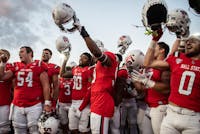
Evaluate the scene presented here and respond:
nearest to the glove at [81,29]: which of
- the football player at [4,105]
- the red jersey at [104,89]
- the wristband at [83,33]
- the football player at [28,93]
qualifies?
the wristband at [83,33]

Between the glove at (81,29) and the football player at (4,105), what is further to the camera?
the football player at (4,105)

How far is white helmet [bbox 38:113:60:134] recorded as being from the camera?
5.89m

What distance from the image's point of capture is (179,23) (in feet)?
15.7

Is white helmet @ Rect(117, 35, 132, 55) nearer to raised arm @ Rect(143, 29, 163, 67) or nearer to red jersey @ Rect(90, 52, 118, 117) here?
red jersey @ Rect(90, 52, 118, 117)

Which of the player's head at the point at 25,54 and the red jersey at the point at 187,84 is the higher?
the player's head at the point at 25,54

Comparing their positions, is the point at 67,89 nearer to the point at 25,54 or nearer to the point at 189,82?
the point at 25,54

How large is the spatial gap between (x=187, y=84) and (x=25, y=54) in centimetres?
360

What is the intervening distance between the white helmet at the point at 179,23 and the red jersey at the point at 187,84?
710 millimetres

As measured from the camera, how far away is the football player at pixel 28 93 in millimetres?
6164

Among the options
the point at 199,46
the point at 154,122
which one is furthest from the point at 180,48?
the point at 154,122

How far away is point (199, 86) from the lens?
4125 mm

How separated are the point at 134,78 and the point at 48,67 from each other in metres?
2.66

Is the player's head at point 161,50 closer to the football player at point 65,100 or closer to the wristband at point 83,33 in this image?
the wristband at point 83,33

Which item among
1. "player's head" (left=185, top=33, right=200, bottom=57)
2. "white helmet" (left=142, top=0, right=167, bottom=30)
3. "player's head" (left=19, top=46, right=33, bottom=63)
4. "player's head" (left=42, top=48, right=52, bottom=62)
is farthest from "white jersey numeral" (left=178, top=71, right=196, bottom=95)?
"player's head" (left=42, top=48, right=52, bottom=62)
